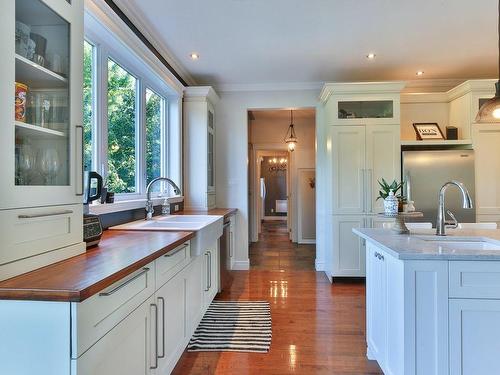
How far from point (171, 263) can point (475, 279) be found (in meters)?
1.50

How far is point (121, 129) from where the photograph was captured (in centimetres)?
281

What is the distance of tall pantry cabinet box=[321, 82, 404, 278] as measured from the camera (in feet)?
13.0

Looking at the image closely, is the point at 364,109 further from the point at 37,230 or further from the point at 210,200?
the point at 37,230

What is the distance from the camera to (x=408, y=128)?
4305mm

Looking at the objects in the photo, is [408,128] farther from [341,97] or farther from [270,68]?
[270,68]

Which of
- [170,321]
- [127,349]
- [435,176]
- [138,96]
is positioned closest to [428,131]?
[435,176]

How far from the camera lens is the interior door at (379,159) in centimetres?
395

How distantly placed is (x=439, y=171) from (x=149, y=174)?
11.1ft

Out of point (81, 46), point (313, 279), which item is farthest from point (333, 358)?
point (81, 46)

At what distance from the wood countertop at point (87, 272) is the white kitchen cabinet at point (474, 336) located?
1.42m

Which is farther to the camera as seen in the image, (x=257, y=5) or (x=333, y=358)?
(x=257, y=5)

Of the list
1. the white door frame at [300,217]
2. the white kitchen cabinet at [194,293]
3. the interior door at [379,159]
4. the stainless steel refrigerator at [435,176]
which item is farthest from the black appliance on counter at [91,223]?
the white door frame at [300,217]

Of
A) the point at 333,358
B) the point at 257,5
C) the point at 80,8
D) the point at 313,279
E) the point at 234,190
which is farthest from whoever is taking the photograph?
the point at 234,190

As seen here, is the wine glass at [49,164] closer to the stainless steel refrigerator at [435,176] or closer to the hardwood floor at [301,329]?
the hardwood floor at [301,329]
